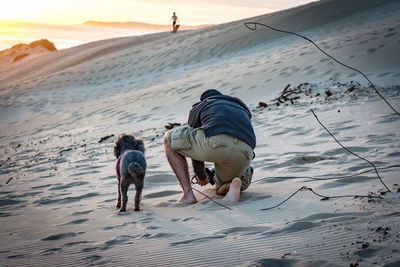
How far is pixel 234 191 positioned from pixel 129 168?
42.7 inches

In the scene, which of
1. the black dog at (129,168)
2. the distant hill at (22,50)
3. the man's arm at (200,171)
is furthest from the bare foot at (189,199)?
the distant hill at (22,50)

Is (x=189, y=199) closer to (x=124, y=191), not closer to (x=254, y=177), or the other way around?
(x=124, y=191)

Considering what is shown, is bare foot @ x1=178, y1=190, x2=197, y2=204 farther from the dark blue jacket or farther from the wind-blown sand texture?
the dark blue jacket

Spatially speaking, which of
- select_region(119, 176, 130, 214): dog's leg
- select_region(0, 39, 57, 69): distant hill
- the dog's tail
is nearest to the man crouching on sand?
the dog's tail

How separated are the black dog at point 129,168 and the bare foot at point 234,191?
2.99ft

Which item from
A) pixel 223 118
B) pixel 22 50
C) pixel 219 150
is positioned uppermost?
pixel 22 50

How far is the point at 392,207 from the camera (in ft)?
9.55

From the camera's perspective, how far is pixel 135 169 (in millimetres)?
4047

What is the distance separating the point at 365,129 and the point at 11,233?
491 cm

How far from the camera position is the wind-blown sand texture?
8.72ft

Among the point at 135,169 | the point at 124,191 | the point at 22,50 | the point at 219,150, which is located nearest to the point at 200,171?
the point at 219,150

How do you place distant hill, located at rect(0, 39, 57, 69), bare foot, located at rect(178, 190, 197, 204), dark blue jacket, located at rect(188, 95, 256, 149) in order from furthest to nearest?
distant hill, located at rect(0, 39, 57, 69) → bare foot, located at rect(178, 190, 197, 204) → dark blue jacket, located at rect(188, 95, 256, 149)

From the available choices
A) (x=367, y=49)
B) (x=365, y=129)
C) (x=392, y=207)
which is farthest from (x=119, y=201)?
(x=367, y=49)

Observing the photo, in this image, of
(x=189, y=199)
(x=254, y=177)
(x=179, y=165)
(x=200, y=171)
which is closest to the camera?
(x=189, y=199)
